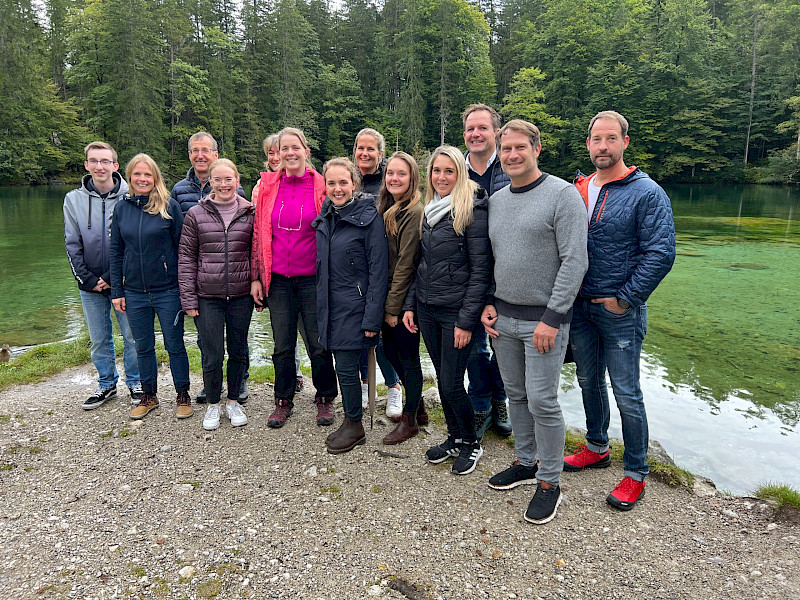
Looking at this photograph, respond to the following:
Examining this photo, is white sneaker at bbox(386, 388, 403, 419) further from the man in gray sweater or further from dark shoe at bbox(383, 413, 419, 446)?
the man in gray sweater

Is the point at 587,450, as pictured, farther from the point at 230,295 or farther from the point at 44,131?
the point at 44,131

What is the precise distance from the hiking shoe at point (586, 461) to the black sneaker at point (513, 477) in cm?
37

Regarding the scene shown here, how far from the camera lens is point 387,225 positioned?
12.7 feet

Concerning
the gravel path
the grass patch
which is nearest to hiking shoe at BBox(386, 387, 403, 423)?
the gravel path

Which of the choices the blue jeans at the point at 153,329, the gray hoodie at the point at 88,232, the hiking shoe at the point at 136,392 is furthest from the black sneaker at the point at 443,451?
the gray hoodie at the point at 88,232

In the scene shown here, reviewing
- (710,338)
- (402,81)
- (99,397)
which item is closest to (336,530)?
(99,397)

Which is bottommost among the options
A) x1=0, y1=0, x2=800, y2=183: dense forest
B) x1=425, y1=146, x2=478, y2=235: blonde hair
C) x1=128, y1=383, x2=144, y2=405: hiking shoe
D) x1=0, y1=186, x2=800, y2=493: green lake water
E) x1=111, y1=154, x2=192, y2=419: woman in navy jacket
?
x1=0, y1=186, x2=800, y2=493: green lake water

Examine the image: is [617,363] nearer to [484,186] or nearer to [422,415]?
[484,186]

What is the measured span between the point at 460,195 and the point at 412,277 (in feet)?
2.42

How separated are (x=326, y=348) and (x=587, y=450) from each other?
2073 millimetres

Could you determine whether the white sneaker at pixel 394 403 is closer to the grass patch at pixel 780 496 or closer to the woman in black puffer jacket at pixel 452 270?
the woman in black puffer jacket at pixel 452 270

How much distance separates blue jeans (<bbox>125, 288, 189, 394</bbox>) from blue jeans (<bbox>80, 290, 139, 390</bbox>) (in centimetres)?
21

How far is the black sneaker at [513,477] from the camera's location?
3.52 m

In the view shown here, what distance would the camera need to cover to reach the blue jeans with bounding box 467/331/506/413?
4.10 meters
